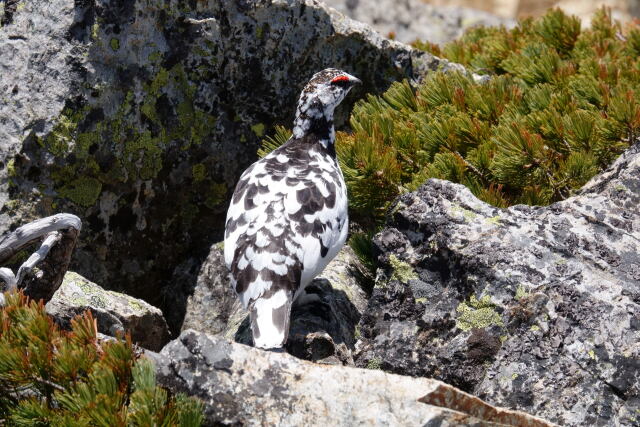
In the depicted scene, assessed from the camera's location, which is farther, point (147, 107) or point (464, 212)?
point (147, 107)

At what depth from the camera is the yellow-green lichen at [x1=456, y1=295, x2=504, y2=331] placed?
340 cm

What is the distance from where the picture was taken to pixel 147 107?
491 centimetres

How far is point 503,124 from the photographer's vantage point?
15.3ft

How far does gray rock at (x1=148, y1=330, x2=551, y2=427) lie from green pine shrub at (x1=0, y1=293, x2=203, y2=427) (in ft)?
0.31

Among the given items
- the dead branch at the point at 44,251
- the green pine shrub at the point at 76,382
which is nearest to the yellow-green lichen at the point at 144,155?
the dead branch at the point at 44,251

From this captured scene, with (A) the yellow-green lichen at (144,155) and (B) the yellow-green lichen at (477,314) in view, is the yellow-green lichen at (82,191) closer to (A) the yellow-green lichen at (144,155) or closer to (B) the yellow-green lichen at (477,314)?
(A) the yellow-green lichen at (144,155)

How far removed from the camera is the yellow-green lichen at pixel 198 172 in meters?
5.20

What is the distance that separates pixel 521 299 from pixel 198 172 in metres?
2.49

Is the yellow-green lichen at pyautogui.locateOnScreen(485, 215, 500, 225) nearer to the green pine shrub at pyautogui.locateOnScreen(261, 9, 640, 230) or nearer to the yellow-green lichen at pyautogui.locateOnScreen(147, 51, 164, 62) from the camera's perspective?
the green pine shrub at pyautogui.locateOnScreen(261, 9, 640, 230)

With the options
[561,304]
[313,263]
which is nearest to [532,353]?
[561,304]

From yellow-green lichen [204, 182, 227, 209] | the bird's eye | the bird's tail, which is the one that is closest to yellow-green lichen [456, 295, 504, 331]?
the bird's tail

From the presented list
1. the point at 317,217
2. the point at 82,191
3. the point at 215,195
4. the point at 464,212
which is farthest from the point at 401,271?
the point at 82,191

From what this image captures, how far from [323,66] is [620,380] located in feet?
10.4

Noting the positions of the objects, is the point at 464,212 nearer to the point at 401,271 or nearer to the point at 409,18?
the point at 401,271
